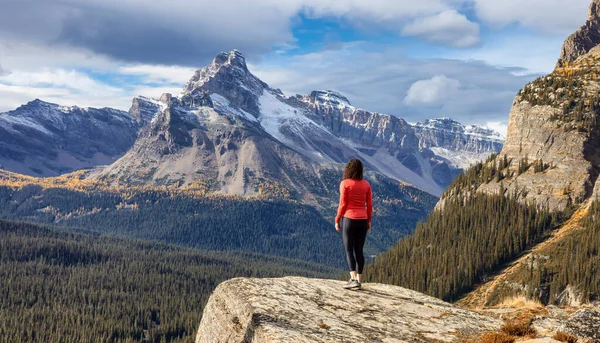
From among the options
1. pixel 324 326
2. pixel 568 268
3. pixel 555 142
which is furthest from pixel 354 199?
pixel 555 142

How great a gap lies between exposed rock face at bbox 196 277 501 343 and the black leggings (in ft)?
4.90

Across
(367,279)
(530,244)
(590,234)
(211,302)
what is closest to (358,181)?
(211,302)

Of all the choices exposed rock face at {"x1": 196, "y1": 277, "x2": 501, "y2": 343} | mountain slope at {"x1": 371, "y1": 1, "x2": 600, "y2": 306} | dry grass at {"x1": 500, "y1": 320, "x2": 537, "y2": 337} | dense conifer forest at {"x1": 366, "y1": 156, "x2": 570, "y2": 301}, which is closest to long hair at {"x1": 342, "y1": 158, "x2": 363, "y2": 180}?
exposed rock face at {"x1": 196, "y1": 277, "x2": 501, "y2": 343}

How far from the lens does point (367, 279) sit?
568 feet

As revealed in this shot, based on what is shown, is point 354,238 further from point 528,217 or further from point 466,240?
point 466,240

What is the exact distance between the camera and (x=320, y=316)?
21766mm

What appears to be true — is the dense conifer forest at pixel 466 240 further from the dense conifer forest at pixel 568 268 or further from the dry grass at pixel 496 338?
the dry grass at pixel 496 338

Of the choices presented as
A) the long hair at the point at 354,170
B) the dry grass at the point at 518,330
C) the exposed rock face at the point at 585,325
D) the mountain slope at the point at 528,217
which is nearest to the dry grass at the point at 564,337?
the exposed rock face at the point at 585,325

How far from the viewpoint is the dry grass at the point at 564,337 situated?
2049 cm

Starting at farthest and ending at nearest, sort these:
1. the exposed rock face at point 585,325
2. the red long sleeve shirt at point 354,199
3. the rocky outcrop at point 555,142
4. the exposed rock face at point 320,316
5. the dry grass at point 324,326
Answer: the rocky outcrop at point 555,142 < the red long sleeve shirt at point 354,199 < the exposed rock face at point 585,325 < the dry grass at point 324,326 < the exposed rock face at point 320,316

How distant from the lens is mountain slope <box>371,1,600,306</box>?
122250 mm

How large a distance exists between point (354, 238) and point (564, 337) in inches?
404

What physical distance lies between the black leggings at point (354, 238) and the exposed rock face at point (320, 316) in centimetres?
149

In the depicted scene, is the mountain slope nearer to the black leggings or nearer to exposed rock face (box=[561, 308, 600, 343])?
the black leggings
